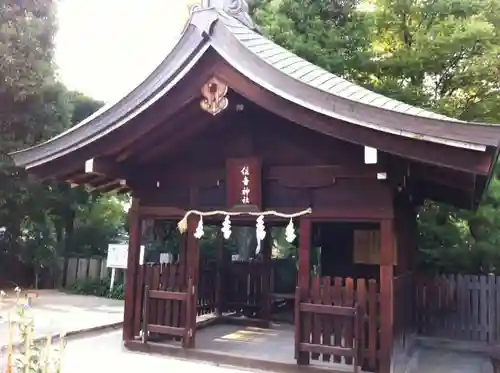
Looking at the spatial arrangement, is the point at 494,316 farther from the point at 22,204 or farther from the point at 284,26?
the point at 22,204

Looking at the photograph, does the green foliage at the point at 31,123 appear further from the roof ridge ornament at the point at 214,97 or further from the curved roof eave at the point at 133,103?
the roof ridge ornament at the point at 214,97

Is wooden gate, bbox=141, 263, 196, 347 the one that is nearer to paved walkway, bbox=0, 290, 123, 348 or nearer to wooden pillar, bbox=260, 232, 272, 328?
paved walkway, bbox=0, 290, 123, 348

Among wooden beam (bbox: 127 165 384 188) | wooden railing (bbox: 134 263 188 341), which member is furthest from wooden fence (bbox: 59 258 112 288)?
wooden beam (bbox: 127 165 384 188)

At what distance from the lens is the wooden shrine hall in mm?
5102

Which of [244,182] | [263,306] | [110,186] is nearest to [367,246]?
[263,306]

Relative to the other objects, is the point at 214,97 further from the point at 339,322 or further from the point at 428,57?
the point at 428,57

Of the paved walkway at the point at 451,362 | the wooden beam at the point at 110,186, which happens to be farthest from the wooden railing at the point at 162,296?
the paved walkway at the point at 451,362

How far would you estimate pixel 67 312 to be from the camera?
34.2 ft

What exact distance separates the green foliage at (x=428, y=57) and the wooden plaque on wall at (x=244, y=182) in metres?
5.59

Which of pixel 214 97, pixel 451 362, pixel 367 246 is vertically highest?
pixel 214 97

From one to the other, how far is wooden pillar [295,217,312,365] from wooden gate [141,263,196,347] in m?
1.42

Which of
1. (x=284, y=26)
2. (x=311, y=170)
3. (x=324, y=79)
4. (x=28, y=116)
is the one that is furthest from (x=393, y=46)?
(x=28, y=116)

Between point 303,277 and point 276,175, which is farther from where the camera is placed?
point 276,175

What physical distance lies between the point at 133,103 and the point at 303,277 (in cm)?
289
